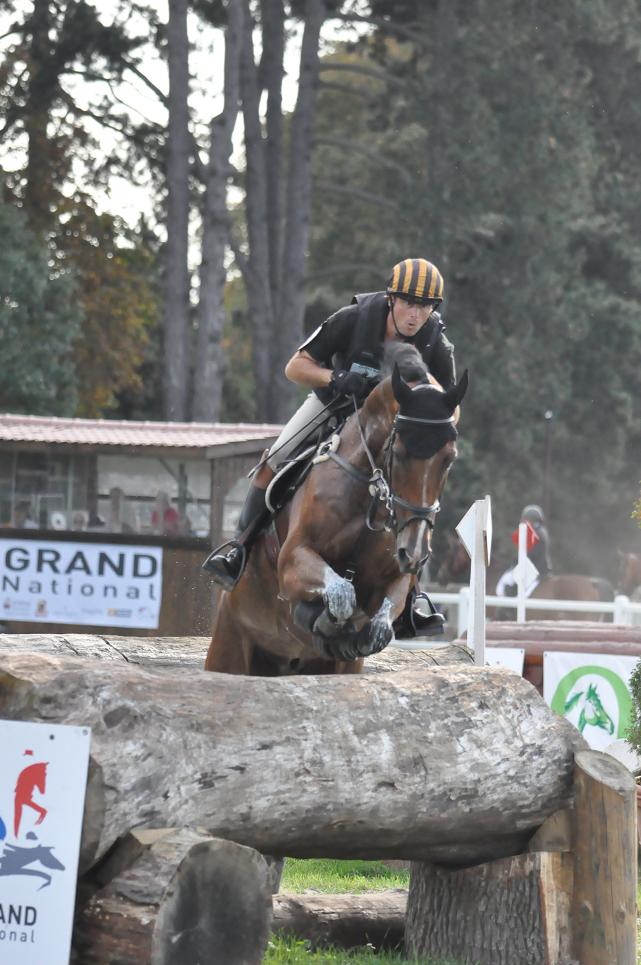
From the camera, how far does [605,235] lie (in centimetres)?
3197

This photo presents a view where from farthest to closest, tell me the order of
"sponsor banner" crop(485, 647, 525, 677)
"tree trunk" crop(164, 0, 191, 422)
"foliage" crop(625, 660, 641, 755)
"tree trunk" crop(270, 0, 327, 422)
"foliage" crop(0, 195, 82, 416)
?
Answer: "tree trunk" crop(270, 0, 327, 422) < "tree trunk" crop(164, 0, 191, 422) < "foliage" crop(0, 195, 82, 416) < "sponsor banner" crop(485, 647, 525, 677) < "foliage" crop(625, 660, 641, 755)

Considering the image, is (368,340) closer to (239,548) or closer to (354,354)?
(354,354)

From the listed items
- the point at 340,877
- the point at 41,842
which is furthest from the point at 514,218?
the point at 41,842

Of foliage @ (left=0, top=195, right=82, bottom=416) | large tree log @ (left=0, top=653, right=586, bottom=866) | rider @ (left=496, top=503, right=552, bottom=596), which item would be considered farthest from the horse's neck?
foliage @ (left=0, top=195, right=82, bottom=416)

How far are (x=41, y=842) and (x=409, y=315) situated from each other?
9.63ft

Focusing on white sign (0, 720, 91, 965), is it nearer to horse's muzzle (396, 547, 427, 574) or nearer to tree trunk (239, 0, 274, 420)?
horse's muzzle (396, 547, 427, 574)

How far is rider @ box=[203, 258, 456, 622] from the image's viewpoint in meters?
6.01

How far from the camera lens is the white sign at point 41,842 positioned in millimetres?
3756

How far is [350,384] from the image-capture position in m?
6.04

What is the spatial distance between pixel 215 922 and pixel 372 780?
760mm

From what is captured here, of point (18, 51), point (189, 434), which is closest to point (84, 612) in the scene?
point (189, 434)

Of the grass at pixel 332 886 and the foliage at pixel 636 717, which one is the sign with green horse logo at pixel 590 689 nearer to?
the foliage at pixel 636 717

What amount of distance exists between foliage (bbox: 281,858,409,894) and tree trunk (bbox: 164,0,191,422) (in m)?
18.6

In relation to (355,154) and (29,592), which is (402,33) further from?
(29,592)
